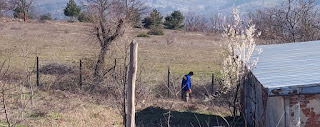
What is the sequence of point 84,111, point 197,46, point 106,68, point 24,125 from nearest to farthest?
point 24,125, point 84,111, point 106,68, point 197,46

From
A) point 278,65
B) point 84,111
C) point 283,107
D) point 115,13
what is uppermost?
point 115,13

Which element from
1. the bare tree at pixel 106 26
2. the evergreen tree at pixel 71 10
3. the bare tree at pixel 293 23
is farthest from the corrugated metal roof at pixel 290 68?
the evergreen tree at pixel 71 10

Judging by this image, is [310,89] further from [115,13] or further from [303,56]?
[115,13]

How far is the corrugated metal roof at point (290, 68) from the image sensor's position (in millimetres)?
9008

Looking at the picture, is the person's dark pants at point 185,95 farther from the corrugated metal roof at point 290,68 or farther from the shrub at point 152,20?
the shrub at point 152,20

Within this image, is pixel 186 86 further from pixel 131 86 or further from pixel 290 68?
pixel 131 86

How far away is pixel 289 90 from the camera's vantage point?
28.5ft

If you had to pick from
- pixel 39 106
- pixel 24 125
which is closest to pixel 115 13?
pixel 39 106

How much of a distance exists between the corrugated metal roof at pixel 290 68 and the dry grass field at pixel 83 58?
147cm

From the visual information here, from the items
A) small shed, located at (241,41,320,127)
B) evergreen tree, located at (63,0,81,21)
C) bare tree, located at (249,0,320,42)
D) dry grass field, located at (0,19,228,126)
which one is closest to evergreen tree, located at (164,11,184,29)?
dry grass field, located at (0,19,228,126)

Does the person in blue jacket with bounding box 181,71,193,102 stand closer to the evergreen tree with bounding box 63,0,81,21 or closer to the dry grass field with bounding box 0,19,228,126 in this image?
the dry grass field with bounding box 0,19,228,126

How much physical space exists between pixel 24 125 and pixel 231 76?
5726mm

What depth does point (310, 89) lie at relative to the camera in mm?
8758

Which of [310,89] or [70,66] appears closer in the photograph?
[310,89]
